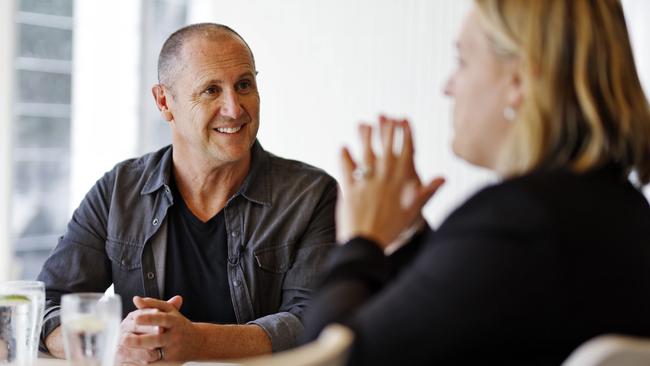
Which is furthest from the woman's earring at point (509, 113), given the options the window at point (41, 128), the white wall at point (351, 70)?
the white wall at point (351, 70)

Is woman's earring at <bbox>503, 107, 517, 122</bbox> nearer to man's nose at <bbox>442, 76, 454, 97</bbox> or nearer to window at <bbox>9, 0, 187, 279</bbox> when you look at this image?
man's nose at <bbox>442, 76, 454, 97</bbox>

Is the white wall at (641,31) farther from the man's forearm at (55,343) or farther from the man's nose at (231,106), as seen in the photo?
the man's forearm at (55,343)

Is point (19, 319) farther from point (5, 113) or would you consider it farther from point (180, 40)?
point (5, 113)

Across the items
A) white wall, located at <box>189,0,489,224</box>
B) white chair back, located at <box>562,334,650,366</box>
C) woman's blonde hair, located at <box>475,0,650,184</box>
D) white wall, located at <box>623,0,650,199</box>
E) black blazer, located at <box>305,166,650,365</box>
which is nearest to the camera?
white chair back, located at <box>562,334,650,366</box>

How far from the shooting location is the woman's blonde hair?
1.29 m

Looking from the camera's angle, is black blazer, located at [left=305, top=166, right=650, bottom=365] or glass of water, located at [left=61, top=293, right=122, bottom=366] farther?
glass of water, located at [left=61, top=293, right=122, bottom=366]

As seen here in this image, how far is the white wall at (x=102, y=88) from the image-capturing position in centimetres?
495

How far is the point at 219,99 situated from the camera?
2.40 meters

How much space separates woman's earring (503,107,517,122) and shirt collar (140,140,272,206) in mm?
1082

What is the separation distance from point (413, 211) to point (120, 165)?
120 centimetres

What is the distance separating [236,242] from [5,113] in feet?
7.34

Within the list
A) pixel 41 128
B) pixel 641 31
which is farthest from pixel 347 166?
pixel 641 31

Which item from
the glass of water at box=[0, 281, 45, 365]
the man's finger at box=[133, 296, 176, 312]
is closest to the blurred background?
the man's finger at box=[133, 296, 176, 312]

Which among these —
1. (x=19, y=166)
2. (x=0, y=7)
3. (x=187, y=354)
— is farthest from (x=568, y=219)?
(x=19, y=166)
